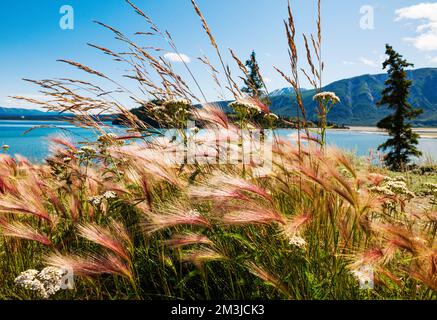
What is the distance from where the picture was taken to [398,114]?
70.8ft

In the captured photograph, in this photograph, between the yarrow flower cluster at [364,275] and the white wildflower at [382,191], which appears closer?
the yarrow flower cluster at [364,275]

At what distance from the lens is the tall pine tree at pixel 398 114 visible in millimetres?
20781

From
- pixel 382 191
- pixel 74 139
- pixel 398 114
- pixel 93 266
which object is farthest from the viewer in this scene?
pixel 398 114

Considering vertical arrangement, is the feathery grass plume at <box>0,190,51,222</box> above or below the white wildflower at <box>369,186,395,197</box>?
above

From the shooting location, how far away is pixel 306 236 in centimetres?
190

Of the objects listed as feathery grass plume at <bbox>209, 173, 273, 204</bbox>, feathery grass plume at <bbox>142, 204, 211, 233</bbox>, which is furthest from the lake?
feathery grass plume at <bbox>142, 204, 211, 233</bbox>

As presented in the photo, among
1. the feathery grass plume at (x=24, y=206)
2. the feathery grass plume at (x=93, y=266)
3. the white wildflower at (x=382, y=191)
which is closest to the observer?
the feathery grass plume at (x=93, y=266)

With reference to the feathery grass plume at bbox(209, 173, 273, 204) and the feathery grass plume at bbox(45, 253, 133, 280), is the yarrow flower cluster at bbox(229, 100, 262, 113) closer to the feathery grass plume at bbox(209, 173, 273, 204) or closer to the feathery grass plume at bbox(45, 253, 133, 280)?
the feathery grass plume at bbox(209, 173, 273, 204)

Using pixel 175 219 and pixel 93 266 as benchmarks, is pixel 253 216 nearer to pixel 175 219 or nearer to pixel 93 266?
pixel 175 219

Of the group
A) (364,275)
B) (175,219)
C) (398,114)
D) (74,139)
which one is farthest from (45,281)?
(398,114)

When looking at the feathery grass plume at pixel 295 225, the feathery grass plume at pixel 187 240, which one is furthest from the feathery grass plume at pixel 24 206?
the feathery grass plume at pixel 295 225

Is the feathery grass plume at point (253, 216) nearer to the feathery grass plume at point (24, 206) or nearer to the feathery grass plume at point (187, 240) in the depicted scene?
the feathery grass plume at point (187, 240)

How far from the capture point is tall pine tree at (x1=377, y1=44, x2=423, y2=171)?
→ 68.2 ft
